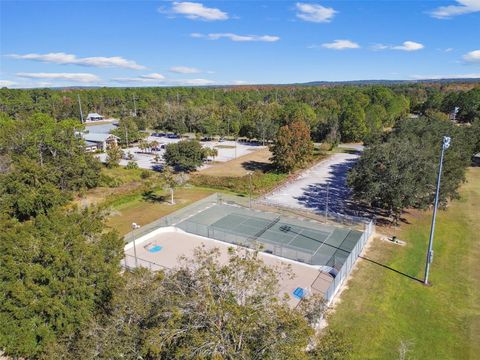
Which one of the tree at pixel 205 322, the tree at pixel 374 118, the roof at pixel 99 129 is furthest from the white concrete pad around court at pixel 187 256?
the roof at pixel 99 129

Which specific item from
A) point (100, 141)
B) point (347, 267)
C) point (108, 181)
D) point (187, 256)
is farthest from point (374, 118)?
point (187, 256)

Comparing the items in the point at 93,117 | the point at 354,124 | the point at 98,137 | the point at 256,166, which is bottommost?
the point at 256,166

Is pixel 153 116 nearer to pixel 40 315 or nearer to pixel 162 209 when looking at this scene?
pixel 162 209

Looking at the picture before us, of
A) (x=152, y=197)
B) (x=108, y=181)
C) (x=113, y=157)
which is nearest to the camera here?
(x=152, y=197)

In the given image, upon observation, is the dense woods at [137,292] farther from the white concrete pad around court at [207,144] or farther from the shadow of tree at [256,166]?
the white concrete pad around court at [207,144]

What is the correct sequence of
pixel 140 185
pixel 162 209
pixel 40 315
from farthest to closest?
pixel 140 185 → pixel 162 209 → pixel 40 315

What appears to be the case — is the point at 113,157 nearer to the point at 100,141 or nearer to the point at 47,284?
the point at 100,141


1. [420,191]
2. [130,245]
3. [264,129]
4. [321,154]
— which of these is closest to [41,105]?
[264,129]
